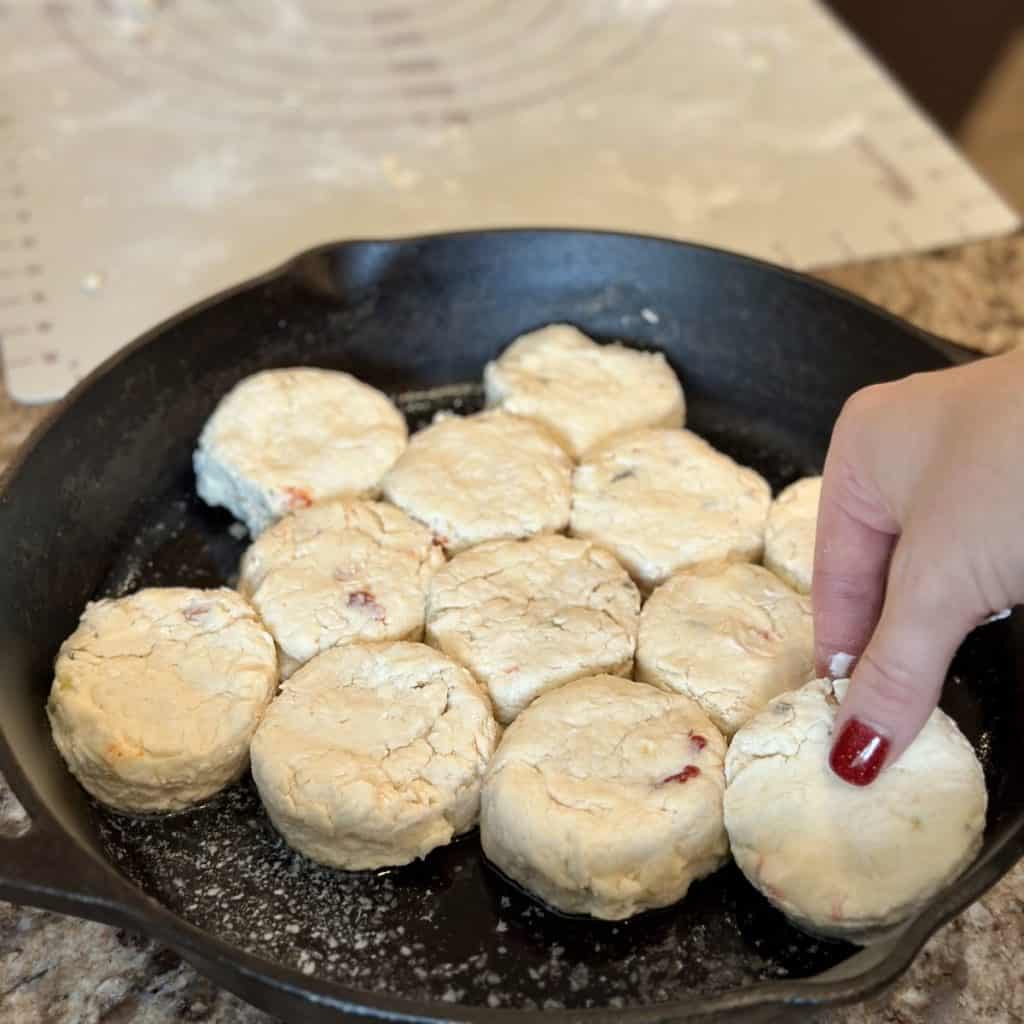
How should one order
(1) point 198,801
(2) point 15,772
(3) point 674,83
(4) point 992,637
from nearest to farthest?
(2) point 15,772 → (1) point 198,801 → (4) point 992,637 → (3) point 674,83

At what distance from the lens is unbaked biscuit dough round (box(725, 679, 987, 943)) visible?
3.57ft

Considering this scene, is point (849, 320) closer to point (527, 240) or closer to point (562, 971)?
point (527, 240)

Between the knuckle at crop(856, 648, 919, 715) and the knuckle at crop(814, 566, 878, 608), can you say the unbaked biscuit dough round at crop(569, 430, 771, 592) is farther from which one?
the knuckle at crop(856, 648, 919, 715)

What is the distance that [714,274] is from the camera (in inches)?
68.2

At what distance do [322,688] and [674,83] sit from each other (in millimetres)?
1783

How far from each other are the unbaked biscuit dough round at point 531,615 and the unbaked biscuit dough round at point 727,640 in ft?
0.13

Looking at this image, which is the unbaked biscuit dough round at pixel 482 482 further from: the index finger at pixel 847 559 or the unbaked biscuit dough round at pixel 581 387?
the index finger at pixel 847 559

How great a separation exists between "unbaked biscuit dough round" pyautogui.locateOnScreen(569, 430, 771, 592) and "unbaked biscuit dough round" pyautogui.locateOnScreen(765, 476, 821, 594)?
20 millimetres

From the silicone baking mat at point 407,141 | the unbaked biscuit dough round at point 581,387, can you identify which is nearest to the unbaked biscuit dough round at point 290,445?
the unbaked biscuit dough round at point 581,387

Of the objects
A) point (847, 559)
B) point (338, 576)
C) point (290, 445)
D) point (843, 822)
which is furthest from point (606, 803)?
point (290, 445)

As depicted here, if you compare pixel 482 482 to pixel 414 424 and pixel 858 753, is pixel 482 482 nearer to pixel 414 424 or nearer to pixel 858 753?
pixel 414 424

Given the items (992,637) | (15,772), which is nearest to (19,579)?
(15,772)

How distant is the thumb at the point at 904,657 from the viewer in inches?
36.4

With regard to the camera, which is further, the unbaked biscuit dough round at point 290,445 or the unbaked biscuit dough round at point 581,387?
the unbaked biscuit dough round at point 581,387
